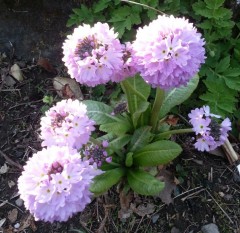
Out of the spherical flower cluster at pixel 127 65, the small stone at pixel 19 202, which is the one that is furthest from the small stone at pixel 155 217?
the spherical flower cluster at pixel 127 65

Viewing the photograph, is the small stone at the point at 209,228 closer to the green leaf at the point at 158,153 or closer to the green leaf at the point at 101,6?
the green leaf at the point at 158,153

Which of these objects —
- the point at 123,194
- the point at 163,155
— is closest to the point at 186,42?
the point at 163,155

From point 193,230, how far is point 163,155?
64 centimetres

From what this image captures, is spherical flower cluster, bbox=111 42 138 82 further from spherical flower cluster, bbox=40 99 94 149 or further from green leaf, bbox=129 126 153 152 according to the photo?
green leaf, bbox=129 126 153 152

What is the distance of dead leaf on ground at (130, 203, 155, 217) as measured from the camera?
8.55ft

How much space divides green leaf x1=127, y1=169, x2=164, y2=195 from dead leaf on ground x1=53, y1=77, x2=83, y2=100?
83cm

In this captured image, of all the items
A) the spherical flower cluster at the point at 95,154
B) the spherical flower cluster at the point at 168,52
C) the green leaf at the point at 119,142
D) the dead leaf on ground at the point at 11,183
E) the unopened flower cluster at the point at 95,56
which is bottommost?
the dead leaf on ground at the point at 11,183

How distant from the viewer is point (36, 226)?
8.52ft

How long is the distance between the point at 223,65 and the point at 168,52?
103cm

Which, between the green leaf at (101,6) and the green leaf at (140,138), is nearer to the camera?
the green leaf at (140,138)

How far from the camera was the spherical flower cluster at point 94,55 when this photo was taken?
5.90ft

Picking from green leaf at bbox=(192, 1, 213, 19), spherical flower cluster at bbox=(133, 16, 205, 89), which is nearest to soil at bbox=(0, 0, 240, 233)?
green leaf at bbox=(192, 1, 213, 19)

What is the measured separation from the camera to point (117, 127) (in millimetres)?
2342

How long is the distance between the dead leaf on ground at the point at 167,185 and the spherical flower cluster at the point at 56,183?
Answer: 3.32 feet
